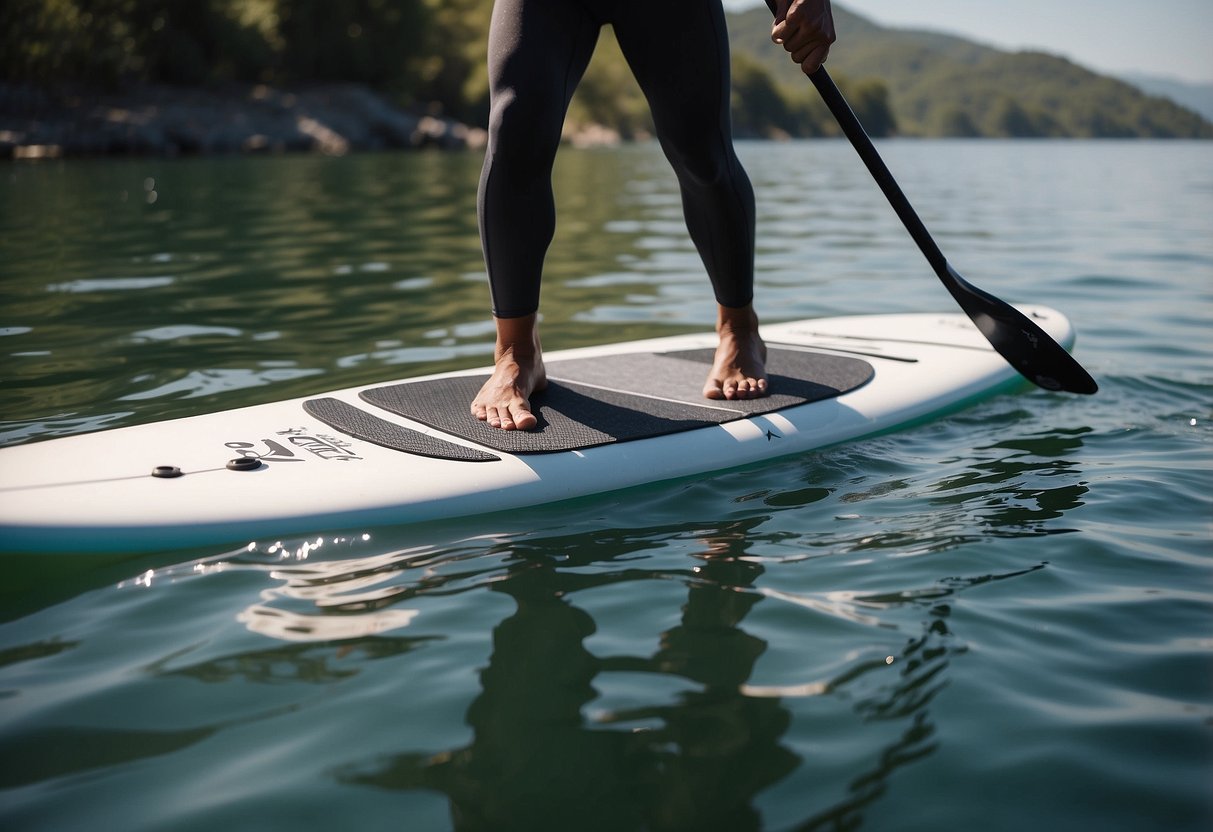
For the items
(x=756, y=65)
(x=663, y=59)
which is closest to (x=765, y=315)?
(x=663, y=59)

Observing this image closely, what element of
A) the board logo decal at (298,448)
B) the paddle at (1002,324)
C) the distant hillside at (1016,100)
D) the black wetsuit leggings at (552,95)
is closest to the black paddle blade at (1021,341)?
the paddle at (1002,324)

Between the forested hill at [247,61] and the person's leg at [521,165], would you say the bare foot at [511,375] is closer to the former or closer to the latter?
the person's leg at [521,165]

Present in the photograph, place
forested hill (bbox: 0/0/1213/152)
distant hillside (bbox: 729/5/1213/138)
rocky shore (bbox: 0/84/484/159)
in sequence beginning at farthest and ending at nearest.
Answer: distant hillside (bbox: 729/5/1213/138)
forested hill (bbox: 0/0/1213/152)
rocky shore (bbox: 0/84/484/159)

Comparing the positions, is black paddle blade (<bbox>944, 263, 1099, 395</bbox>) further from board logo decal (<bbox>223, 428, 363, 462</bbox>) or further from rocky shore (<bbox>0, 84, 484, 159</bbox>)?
rocky shore (<bbox>0, 84, 484, 159</bbox>)

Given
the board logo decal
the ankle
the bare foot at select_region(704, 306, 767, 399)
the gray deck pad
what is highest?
the ankle

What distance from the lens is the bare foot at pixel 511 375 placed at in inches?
120

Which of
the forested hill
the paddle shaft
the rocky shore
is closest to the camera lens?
the paddle shaft

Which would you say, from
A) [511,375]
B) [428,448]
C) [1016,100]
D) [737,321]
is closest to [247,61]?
[737,321]

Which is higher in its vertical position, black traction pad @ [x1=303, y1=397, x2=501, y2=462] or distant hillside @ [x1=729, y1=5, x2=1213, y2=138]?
distant hillside @ [x1=729, y1=5, x2=1213, y2=138]

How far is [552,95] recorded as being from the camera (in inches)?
116

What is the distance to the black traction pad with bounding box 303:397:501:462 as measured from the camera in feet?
9.09

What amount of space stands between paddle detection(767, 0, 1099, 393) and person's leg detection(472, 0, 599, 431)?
2.89ft

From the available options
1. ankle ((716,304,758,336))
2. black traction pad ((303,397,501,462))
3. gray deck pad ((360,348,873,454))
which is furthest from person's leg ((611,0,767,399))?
black traction pad ((303,397,501,462))

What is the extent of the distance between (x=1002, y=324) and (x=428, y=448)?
189 centimetres
